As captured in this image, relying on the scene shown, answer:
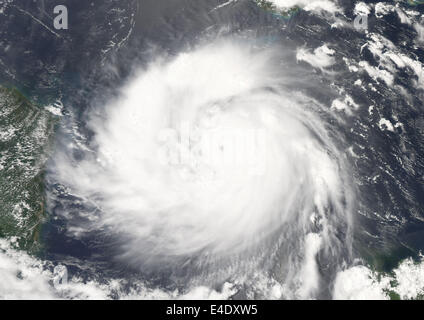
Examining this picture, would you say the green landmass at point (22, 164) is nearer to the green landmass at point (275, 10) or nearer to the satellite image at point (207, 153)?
the satellite image at point (207, 153)

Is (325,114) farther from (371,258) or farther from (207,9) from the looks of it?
(207,9)

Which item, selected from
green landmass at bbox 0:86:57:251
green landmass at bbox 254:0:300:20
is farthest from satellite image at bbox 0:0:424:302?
green landmass at bbox 254:0:300:20

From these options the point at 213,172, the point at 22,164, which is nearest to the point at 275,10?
the point at 213,172

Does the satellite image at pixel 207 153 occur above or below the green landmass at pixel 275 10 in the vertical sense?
below

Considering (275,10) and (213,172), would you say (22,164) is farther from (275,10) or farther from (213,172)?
(275,10)

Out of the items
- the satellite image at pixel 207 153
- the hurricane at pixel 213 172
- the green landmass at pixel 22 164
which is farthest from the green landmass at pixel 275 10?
the green landmass at pixel 22 164

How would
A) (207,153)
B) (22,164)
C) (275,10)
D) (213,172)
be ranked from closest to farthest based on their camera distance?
(22,164), (213,172), (207,153), (275,10)

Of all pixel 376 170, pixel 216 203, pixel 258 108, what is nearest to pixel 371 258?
pixel 376 170

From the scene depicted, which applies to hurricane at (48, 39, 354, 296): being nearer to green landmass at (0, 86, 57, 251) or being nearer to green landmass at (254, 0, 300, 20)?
green landmass at (0, 86, 57, 251)
